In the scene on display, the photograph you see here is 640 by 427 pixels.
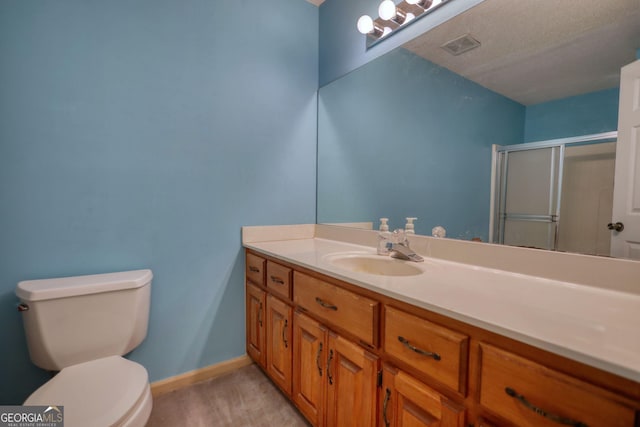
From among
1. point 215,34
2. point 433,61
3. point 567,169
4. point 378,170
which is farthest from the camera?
point 378,170

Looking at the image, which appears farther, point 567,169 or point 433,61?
point 433,61

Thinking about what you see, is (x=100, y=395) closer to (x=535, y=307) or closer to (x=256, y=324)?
(x=256, y=324)

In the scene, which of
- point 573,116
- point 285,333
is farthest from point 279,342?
point 573,116

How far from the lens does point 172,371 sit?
1.63m

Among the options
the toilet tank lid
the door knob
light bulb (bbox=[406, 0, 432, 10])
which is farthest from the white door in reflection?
the toilet tank lid

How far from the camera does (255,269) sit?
1715 mm

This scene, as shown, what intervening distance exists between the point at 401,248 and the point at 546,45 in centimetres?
97

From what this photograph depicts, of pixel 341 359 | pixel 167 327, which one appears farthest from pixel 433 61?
pixel 167 327

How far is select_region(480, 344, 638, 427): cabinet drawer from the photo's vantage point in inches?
19.4

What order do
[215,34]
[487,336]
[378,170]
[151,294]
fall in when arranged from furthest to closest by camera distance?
[378,170], [215,34], [151,294], [487,336]

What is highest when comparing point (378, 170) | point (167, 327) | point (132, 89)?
point (132, 89)

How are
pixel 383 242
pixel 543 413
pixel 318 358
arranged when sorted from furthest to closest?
pixel 383 242 < pixel 318 358 < pixel 543 413

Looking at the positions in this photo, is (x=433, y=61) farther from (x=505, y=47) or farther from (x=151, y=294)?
(x=151, y=294)

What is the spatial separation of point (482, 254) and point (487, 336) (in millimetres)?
609
